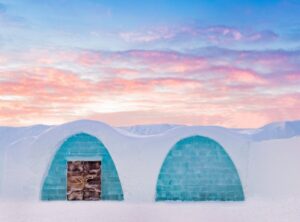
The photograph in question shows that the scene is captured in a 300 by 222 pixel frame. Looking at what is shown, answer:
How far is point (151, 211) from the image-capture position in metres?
14.0

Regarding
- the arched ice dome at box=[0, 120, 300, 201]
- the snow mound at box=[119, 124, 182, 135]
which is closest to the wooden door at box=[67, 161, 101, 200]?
the arched ice dome at box=[0, 120, 300, 201]

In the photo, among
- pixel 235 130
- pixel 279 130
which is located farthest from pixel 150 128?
pixel 279 130

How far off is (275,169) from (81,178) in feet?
18.8

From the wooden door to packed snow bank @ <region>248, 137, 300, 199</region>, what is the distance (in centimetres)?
454

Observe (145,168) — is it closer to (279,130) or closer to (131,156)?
(131,156)

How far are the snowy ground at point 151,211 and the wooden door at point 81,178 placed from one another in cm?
82

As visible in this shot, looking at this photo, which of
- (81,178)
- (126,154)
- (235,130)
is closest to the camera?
(126,154)

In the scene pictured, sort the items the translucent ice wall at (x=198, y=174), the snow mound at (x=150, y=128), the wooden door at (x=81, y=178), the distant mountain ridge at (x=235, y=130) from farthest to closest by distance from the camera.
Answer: the snow mound at (x=150, y=128) → the distant mountain ridge at (x=235, y=130) → the wooden door at (x=81, y=178) → the translucent ice wall at (x=198, y=174)

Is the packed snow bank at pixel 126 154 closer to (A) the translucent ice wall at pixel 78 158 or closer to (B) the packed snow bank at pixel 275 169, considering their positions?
(A) the translucent ice wall at pixel 78 158

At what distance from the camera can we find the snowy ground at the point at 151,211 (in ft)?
40.7

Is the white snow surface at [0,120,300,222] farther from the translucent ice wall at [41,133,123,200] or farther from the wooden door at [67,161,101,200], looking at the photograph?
the wooden door at [67,161,101,200]

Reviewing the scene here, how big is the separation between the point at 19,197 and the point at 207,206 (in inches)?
227

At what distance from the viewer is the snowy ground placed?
12.4 meters

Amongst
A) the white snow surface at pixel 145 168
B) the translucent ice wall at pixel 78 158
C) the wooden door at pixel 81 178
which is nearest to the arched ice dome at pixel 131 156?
the white snow surface at pixel 145 168
